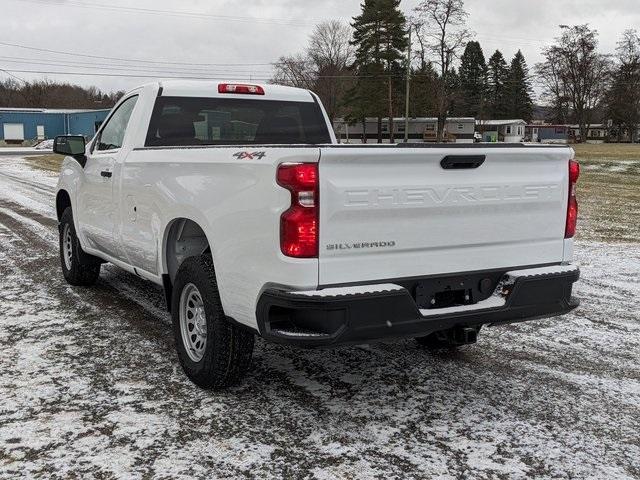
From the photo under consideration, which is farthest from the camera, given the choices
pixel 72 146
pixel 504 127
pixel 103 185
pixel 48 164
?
pixel 504 127

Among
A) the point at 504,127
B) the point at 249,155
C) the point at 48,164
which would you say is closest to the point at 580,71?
the point at 504,127

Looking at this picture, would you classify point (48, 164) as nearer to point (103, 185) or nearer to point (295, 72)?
point (103, 185)

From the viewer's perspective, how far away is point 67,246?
6.80 meters

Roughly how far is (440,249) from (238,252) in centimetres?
111

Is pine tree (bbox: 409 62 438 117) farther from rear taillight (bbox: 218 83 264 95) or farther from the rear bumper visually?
the rear bumper

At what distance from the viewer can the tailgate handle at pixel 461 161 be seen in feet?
11.1

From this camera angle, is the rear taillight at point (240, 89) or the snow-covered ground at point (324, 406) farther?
the rear taillight at point (240, 89)

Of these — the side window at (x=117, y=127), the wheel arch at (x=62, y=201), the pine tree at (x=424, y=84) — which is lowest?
the wheel arch at (x=62, y=201)

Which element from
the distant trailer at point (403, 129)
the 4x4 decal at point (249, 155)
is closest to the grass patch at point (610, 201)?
the 4x4 decal at point (249, 155)

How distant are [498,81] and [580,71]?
25.1m

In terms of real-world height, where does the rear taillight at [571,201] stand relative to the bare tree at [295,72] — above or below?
below

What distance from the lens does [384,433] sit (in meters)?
3.40

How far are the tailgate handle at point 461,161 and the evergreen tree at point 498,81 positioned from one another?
3928 inches

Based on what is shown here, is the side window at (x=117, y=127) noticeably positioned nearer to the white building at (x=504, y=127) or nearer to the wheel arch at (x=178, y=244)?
the wheel arch at (x=178, y=244)
